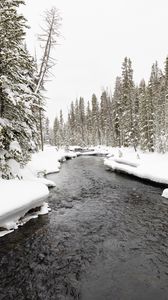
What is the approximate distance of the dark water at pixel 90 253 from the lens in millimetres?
5051

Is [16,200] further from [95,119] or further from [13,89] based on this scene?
[95,119]

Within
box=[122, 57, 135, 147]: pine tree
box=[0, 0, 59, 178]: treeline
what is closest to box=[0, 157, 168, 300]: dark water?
box=[0, 0, 59, 178]: treeline

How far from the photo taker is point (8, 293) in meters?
4.95

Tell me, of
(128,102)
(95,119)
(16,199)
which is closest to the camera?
(16,199)

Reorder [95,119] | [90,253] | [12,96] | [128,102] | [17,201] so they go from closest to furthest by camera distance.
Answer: [90,253] < [17,201] < [12,96] < [128,102] < [95,119]

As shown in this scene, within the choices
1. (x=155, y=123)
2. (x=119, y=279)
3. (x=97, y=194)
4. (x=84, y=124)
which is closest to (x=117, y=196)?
(x=97, y=194)

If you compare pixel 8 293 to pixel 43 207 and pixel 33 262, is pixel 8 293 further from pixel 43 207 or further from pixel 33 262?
pixel 43 207

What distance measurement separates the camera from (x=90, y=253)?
657 cm

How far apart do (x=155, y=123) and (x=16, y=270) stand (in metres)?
27.3

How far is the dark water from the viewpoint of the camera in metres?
5.05

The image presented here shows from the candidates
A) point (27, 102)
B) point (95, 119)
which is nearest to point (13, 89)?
point (27, 102)

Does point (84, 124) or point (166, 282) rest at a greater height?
point (84, 124)

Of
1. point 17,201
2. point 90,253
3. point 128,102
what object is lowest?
point 90,253

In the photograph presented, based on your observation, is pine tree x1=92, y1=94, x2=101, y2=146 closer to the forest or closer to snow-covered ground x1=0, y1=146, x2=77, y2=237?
the forest
